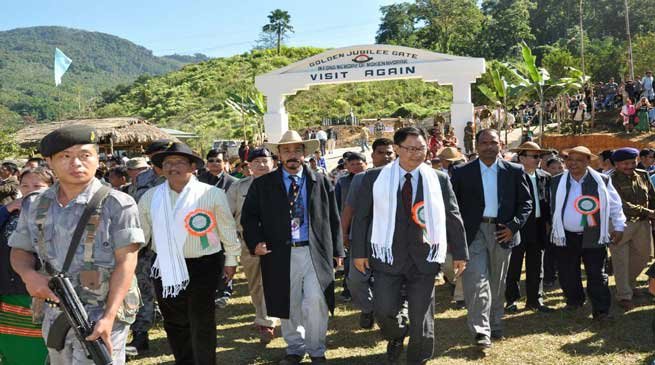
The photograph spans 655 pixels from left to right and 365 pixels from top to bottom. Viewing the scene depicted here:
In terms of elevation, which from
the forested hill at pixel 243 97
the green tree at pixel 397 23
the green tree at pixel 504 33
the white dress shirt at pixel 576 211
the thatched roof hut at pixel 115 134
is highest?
the green tree at pixel 397 23

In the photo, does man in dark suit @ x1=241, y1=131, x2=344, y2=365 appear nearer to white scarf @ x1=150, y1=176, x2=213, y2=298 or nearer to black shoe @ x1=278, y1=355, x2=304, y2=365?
black shoe @ x1=278, y1=355, x2=304, y2=365

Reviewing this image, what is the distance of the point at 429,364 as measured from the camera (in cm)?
499

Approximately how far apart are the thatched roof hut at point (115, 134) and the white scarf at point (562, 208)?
1889 centimetres

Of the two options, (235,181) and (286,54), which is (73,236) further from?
(286,54)

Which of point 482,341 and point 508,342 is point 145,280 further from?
point 508,342

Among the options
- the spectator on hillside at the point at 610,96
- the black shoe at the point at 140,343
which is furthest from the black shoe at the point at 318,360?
the spectator on hillside at the point at 610,96

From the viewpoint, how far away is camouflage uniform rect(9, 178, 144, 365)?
112 inches

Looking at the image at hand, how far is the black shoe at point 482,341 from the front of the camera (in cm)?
512

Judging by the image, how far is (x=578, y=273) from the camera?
6.29 meters

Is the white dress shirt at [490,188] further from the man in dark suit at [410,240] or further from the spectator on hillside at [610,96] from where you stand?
the spectator on hillside at [610,96]

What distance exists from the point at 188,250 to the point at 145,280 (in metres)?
1.78

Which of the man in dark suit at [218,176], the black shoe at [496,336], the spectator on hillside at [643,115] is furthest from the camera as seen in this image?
the spectator on hillside at [643,115]

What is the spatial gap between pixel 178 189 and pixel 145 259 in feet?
5.43

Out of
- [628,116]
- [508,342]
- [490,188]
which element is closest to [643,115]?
[628,116]
